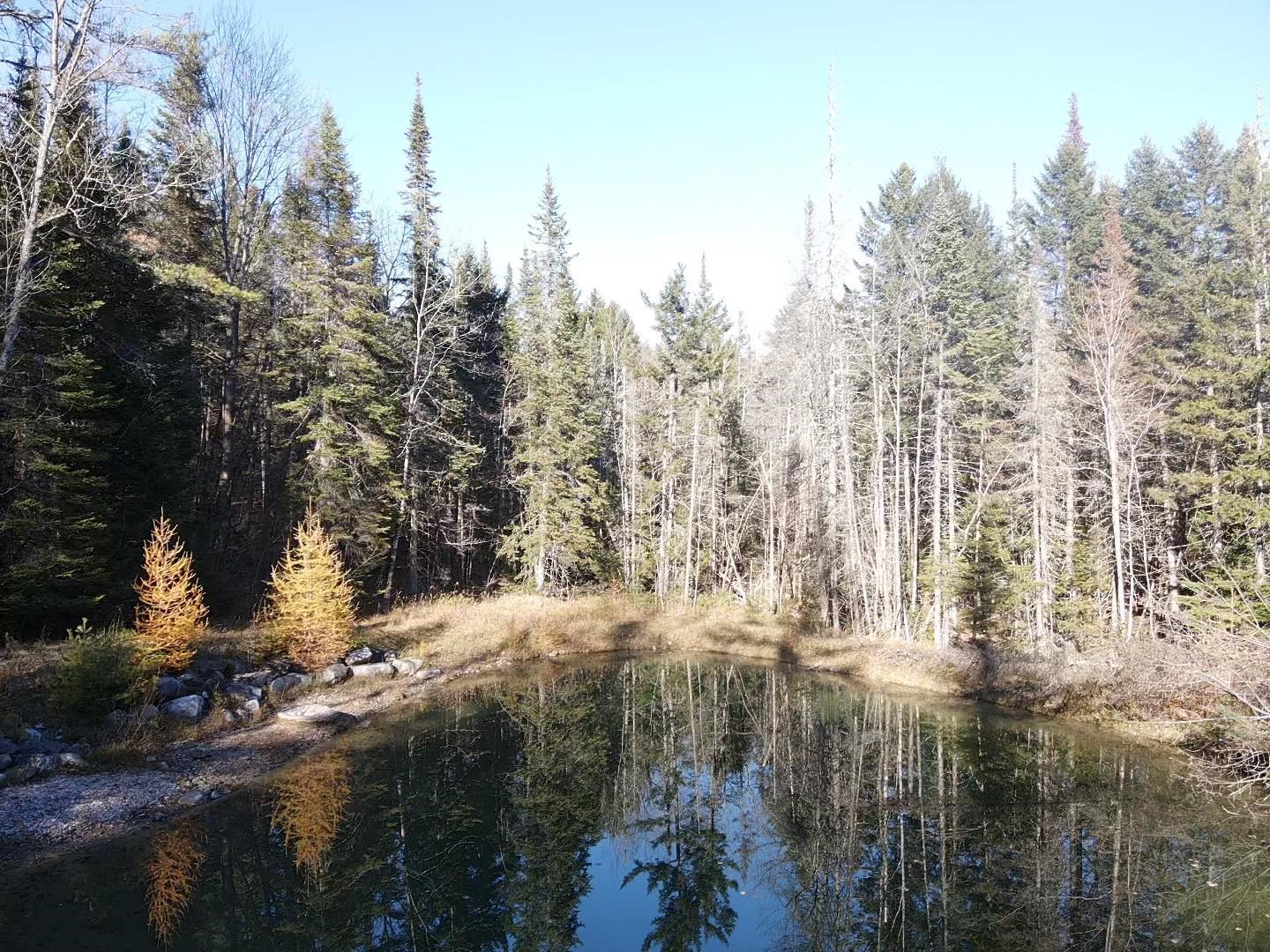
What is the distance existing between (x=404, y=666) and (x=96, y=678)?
8844 mm

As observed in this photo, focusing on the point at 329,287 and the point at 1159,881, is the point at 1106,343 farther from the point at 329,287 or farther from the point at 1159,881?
the point at 329,287

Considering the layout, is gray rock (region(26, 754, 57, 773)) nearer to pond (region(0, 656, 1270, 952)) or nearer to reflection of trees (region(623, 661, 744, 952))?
pond (region(0, 656, 1270, 952))

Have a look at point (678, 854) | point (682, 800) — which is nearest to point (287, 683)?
point (682, 800)

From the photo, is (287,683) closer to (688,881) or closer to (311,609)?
(311,609)

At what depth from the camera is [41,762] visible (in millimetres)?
10664

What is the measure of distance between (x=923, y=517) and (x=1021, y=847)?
2177cm

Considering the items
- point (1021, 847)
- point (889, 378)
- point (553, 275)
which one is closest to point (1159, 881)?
point (1021, 847)

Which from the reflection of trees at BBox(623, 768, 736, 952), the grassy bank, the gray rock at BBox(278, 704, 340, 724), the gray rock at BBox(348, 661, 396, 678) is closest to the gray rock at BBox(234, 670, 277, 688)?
the gray rock at BBox(278, 704, 340, 724)

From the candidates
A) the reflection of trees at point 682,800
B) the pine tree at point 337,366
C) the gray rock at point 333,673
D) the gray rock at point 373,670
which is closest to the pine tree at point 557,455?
the pine tree at point 337,366

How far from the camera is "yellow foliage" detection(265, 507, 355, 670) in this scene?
17203 millimetres

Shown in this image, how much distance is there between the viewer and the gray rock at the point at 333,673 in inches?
689

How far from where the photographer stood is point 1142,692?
1631 cm

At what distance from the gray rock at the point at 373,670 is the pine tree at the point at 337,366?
14.5ft

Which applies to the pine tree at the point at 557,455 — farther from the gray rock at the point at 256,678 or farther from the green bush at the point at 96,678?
the green bush at the point at 96,678
